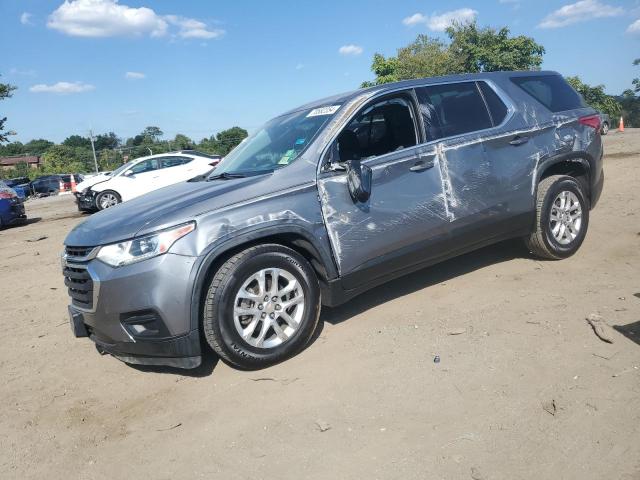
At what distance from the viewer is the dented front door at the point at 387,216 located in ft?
12.4

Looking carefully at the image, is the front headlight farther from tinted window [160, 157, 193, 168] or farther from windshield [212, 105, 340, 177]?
tinted window [160, 157, 193, 168]

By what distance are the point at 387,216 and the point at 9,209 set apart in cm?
1216

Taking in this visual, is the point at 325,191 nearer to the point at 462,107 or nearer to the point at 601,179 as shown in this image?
the point at 462,107

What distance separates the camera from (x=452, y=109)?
4.51 meters

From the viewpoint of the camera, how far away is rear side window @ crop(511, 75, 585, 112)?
5.04 metres

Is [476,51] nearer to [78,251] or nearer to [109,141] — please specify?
[78,251]

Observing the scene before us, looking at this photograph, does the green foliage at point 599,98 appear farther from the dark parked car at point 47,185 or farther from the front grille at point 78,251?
the front grille at point 78,251

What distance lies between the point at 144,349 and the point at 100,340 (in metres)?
0.40

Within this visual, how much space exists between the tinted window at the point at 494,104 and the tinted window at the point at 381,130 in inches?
34.2

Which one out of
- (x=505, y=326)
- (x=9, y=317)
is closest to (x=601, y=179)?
(x=505, y=326)

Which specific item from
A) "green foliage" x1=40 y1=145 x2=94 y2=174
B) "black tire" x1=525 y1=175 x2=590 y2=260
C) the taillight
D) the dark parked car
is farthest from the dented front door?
"green foliage" x1=40 y1=145 x2=94 y2=174

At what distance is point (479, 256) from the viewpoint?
5.66m

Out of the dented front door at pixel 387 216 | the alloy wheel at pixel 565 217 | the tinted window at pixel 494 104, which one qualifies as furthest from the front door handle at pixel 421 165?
the alloy wheel at pixel 565 217

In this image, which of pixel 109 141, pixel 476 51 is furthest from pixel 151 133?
pixel 476 51
